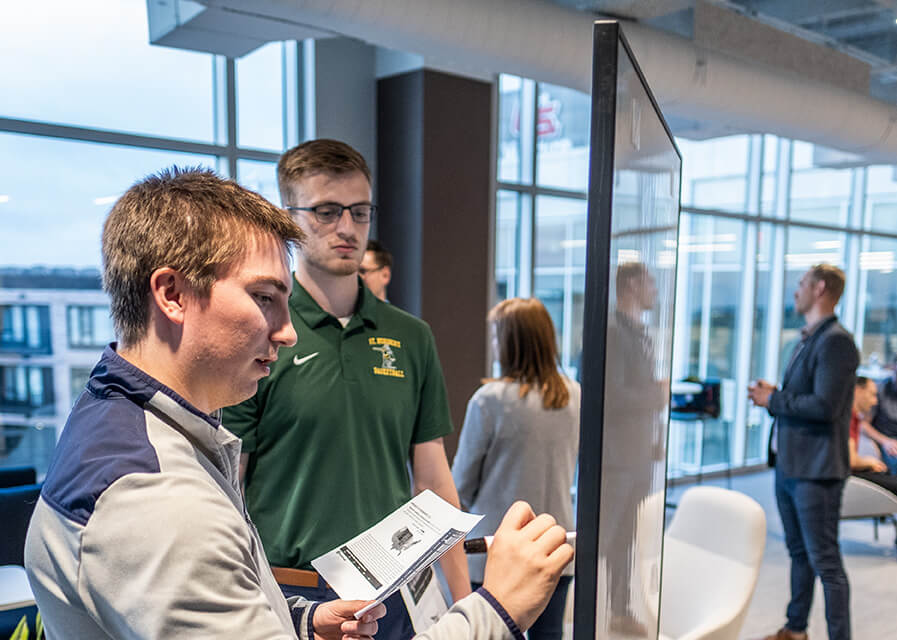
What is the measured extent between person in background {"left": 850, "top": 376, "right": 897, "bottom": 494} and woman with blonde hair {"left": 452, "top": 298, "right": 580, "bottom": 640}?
2299 mm

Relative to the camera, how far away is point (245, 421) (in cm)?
143

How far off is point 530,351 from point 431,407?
30.9 inches

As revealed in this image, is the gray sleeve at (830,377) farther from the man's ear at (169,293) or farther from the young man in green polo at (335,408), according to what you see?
the man's ear at (169,293)

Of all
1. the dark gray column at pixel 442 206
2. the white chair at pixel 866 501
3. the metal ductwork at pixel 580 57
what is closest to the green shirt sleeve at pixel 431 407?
the metal ductwork at pixel 580 57

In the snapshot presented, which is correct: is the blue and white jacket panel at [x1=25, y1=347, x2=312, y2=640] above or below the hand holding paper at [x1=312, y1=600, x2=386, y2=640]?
above

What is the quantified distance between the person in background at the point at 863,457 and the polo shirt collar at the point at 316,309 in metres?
3.21

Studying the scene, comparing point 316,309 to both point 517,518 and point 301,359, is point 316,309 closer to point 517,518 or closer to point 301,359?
point 301,359

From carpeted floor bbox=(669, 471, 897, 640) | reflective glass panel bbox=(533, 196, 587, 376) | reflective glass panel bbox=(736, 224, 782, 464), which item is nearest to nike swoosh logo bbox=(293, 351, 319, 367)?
carpeted floor bbox=(669, 471, 897, 640)

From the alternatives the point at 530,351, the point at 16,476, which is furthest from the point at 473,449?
the point at 16,476

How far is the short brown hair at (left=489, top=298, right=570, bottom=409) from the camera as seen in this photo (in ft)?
7.72

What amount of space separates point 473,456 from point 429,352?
A: 2.55ft

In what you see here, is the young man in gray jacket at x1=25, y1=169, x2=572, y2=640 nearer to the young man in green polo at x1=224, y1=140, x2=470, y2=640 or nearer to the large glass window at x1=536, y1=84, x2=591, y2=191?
the young man in green polo at x1=224, y1=140, x2=470, y2=640

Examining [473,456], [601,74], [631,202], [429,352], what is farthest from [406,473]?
[601,74]

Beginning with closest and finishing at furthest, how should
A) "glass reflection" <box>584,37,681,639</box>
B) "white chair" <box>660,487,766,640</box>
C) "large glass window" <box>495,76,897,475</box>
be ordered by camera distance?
"glass reflection" <box>584,37,681,639</box> < "white chair" <box>660,487,766,640</box> < "large glass window" <box>495,76,897,475</box>
